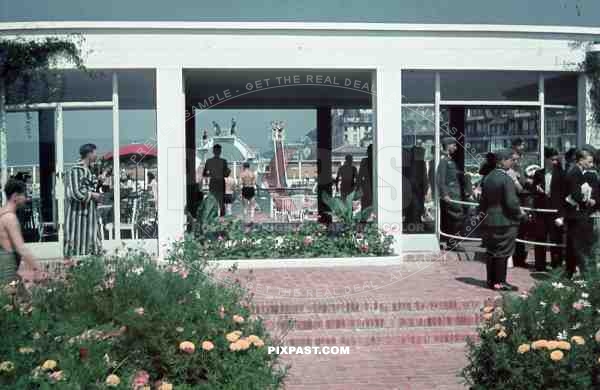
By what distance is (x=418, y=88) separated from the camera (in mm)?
13227

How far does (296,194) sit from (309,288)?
551cm

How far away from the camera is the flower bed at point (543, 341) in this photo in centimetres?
436

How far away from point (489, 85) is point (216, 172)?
18.3ft

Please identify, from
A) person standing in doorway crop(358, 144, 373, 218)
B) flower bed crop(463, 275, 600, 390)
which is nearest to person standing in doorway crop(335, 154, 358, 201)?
person standing in doorway crop(358, 144, 373, 218)

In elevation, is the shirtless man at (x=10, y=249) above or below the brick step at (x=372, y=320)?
above

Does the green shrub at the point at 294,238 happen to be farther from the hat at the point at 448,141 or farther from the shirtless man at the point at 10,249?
the shirtless man at the point at 10,249

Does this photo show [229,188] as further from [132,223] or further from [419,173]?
[419,173]

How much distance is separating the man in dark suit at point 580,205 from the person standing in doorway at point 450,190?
9.64ft

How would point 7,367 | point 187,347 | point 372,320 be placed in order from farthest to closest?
point 372,320
point 187,347
point 7,367

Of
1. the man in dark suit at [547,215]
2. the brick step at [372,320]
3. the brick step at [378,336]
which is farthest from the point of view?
the man in dark suit at [547,215]

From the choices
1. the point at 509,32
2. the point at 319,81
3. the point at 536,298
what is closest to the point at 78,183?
the point at 536,298

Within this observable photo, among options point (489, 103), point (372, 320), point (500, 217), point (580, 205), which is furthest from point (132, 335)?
point (489, 103)

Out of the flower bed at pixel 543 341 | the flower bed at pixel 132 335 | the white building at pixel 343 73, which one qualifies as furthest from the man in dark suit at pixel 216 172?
the flower bed at pixel 543 341

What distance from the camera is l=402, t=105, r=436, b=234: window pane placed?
13109mm
